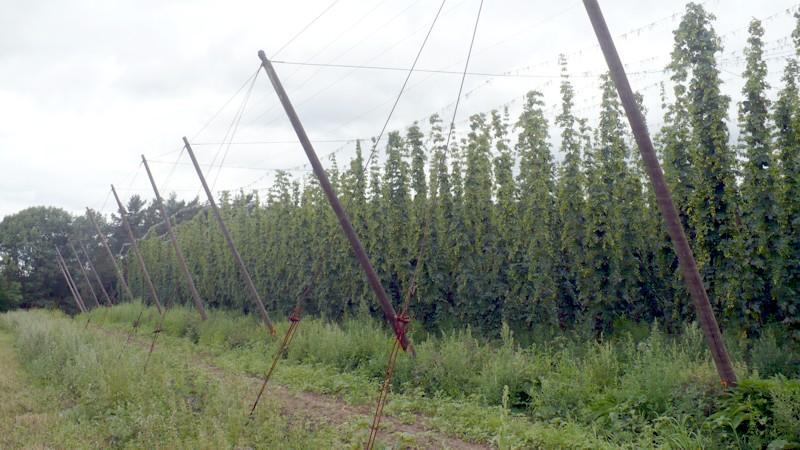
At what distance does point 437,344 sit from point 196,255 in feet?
83.0

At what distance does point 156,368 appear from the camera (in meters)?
12.2

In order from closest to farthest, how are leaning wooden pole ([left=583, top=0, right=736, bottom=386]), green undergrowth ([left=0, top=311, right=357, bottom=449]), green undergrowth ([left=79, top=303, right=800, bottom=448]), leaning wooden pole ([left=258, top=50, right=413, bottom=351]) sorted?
green undergrowth ([left=79, top=303, right=800, bottom=448])
leaning wooden pole ([left=583, top=0, right=736, bottom=386])
green undergrowth ([left=0, top=311, right=357, bottom=449])
leaning wooden pole ([left=258, top=50, right=413, bottom=351])

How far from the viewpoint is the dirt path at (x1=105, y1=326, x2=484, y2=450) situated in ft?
24.4

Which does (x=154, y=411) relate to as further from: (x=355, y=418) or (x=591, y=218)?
(x=591, y=218)

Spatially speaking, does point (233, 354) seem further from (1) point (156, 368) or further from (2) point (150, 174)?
(2) point (150, 174)

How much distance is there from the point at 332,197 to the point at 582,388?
5.96 m

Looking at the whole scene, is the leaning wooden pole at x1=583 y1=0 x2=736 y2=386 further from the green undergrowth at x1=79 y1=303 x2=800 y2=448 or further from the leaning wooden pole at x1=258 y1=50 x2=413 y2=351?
the leaning wooden pole at x1=258 y1=50 x2=413 y2=351

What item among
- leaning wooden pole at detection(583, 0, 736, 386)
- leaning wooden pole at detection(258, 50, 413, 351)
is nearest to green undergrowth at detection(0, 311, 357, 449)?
leaning wooden pole at detection(258, 50, 413, 351)

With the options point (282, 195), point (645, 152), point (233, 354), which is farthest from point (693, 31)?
point (282, 195)

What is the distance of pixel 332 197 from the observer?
39.6 ft

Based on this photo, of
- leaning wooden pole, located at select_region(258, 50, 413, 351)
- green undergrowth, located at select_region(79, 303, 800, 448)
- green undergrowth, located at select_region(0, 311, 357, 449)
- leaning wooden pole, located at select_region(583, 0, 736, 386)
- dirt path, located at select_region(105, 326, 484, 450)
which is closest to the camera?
green undergrowth, located at select_region(79, 303, 800, 448)

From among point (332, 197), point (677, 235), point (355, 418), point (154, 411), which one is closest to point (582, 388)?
point (677, 235)

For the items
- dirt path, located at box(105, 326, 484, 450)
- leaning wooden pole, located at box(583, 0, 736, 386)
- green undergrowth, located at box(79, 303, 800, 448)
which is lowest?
dirt path, located at box(105, 326, 484, 450)

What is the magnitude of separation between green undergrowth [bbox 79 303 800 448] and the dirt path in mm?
220
